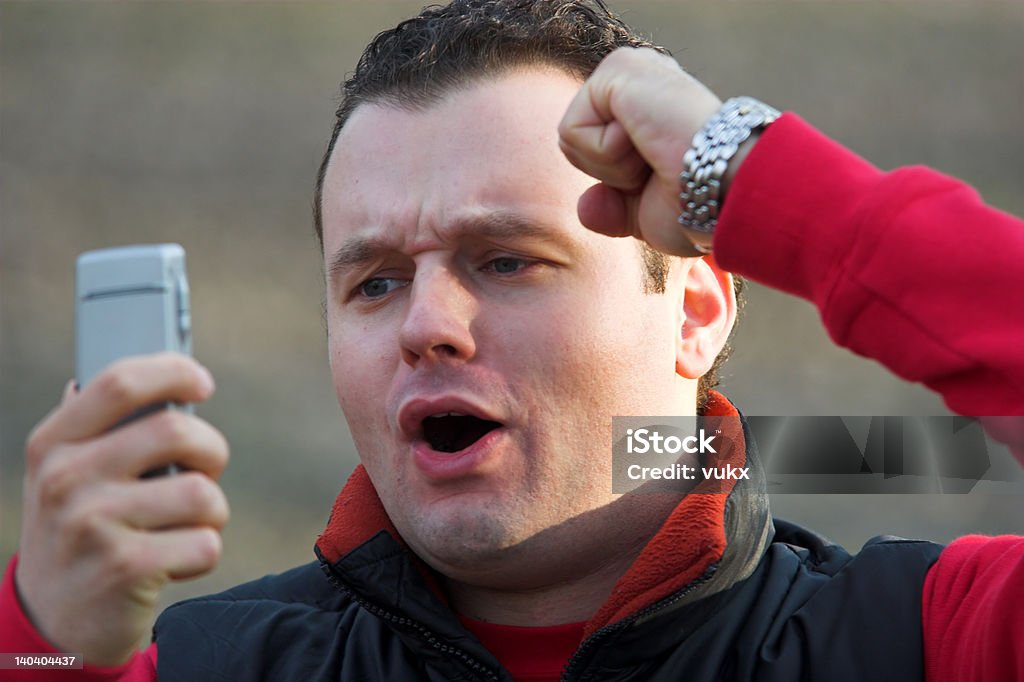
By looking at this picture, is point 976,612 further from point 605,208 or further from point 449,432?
point 449,432

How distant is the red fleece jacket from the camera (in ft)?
6.29

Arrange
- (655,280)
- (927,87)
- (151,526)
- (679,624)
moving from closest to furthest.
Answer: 1. (151,526)
2. (679,624)
3. (655,280)
4. (927,87)

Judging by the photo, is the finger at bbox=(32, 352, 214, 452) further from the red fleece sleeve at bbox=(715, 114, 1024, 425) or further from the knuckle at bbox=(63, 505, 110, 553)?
the red fleece sleeve at bbox=(715, 114, 1024, 425)

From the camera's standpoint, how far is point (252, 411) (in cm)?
897

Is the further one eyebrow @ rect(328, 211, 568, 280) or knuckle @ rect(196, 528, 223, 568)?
eyebrow @ rect(328, 211, 568, 280)

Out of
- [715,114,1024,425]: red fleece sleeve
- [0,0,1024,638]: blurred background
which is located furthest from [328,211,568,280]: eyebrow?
[0,0,1024,638]: blurred background

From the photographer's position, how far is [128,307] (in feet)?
6.07

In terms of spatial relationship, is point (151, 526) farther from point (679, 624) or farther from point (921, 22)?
point (921, 22)

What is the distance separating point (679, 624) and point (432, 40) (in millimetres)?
1301

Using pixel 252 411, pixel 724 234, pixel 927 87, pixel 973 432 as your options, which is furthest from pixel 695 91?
pixel 927 87

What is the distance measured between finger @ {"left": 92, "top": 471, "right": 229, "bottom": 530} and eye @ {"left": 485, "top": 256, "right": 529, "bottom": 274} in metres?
1.03

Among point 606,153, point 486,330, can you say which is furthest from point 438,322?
point 606,153

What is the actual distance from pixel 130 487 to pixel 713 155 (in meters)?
0.95

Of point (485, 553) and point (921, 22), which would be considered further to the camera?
point (921, 22)
